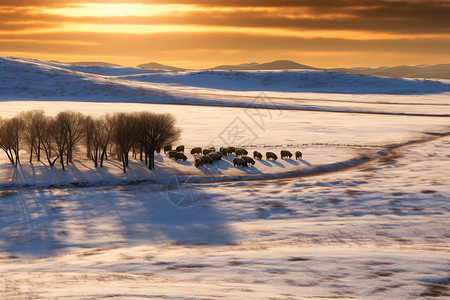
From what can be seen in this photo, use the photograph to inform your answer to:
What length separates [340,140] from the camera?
78.3m

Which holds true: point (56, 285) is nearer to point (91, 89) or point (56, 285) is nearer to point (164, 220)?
point (164, 220)

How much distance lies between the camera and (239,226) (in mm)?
36188

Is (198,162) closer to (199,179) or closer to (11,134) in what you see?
(199,179)

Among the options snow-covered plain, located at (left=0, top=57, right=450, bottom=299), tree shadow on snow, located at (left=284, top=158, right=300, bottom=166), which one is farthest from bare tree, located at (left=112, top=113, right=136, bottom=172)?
tree shadow on snow, located at (left=284, top=158, right=300, bottom=166)

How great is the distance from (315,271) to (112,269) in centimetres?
1160

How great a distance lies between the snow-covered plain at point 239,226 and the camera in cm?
2397

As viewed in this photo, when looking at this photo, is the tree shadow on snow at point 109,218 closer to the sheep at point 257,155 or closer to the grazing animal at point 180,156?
the grazing animal at point 180,156

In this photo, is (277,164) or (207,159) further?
(277,164)

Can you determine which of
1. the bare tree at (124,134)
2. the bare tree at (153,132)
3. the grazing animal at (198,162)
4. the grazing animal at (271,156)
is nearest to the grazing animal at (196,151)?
the bare tree at (153,132)

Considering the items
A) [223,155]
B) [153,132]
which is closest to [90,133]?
[153,132]

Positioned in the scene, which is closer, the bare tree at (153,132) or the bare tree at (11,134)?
the bare tree at (153,132)

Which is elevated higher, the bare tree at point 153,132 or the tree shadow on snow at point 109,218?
the bare tree at point 153,132

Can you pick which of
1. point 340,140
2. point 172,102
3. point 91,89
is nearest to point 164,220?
point 340,140

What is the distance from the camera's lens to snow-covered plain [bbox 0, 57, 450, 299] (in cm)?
2397
